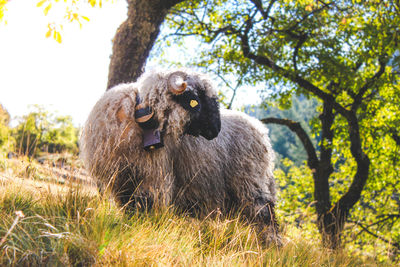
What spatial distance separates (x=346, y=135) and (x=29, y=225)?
9.77 m

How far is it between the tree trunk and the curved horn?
183cm

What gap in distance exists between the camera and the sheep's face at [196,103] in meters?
3.10

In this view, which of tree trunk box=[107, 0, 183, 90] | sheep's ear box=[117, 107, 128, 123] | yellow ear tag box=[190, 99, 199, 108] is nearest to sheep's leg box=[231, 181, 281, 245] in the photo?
yellow ear tag box=[190, 99, 199, 108]

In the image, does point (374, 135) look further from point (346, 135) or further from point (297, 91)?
point (297, 91)

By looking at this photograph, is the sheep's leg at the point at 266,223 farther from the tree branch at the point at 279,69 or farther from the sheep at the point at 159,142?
the tree branch at the point at 279,69

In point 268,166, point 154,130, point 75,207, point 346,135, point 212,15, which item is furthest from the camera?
point 346,135

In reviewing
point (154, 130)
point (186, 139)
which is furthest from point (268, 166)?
point (154, 130)

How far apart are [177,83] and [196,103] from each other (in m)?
0.26

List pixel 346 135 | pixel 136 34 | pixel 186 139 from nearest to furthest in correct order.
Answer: pixel 186 139
pixel 136 34
pixel 346 135

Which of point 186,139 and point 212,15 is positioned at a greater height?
point 212,15

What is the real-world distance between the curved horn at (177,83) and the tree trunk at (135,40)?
6.02ft

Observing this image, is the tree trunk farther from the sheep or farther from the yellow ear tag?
the yellow ear tag

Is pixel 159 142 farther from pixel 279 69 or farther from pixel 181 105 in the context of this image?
pixel 279 69

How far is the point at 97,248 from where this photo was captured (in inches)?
76.4
